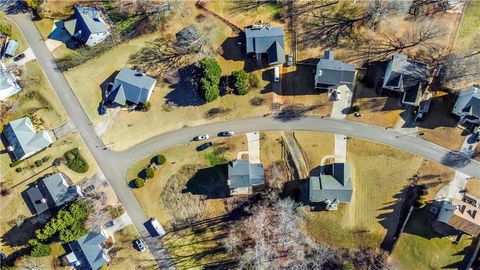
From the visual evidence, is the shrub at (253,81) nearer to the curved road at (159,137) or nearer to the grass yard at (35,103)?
the curved road at (159,137)

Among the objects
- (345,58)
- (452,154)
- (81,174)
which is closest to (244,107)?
(345,58)

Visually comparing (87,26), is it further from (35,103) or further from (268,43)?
(268,43)

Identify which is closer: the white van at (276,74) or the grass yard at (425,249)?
the grass yard at (425,249)

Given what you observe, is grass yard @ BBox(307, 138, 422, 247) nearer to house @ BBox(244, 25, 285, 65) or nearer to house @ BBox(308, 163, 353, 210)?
house @ BBox(308, 163, 353, 210)

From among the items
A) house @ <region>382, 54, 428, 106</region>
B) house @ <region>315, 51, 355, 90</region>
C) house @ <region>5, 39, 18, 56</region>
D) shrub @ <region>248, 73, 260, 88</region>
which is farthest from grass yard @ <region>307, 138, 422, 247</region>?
house @ <region>5, 39, 18, 56</region>

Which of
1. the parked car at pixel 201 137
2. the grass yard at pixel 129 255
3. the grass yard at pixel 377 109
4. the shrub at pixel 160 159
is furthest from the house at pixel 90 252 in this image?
the grass yard at pixel 377 109
